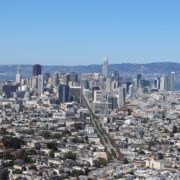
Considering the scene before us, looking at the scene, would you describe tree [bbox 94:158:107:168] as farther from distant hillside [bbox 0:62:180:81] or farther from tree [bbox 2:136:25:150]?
distant hillside [bbox 0:62:180:81]

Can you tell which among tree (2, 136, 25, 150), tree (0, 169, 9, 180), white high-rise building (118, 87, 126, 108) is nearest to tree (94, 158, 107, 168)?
tree (0, 169, 9, 180)

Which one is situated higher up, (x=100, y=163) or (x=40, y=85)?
(x=40, y=85)

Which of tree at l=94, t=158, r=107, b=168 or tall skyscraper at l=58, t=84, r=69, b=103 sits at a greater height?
tall skyscraper at l=58, t=84, r=69, b=103

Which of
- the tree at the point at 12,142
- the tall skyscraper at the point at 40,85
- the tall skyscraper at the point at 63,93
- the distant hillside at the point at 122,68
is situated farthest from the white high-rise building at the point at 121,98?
the distant hillside at the point at 122,68

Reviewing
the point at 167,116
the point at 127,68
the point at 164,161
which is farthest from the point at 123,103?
the point at 127,68

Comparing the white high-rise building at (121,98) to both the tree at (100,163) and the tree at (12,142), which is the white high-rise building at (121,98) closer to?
the tree at (12,142)

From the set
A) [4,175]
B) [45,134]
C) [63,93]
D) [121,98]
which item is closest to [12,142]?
[45,134]

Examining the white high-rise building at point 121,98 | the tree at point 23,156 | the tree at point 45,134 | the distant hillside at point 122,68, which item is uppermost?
the distant hillside at point 122,68

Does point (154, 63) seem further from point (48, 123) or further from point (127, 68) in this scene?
point (48, 123)

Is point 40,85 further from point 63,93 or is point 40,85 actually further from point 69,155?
point 69,155

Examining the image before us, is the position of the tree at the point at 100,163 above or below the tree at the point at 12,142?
below

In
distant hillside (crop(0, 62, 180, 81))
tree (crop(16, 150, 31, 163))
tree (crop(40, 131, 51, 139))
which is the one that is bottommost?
tree (crop(40, 131, 51, 139))

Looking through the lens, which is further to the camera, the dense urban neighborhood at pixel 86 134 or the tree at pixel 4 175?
the dense urban neighborhood at pixel 86 134
